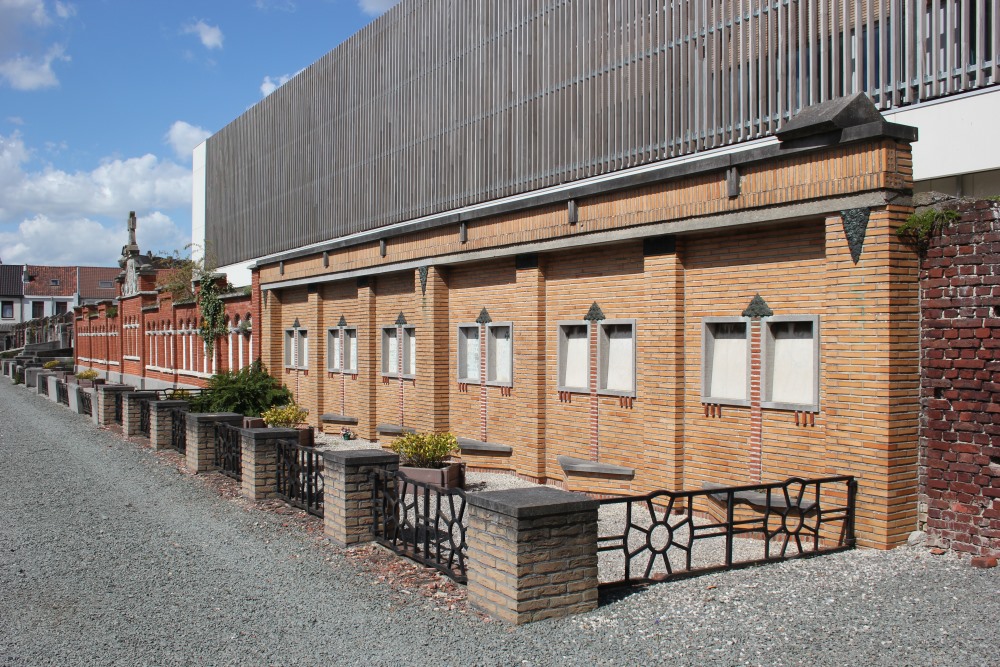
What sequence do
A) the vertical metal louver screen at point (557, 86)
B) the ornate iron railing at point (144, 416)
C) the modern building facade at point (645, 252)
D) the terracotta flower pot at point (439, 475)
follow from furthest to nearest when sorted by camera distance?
1. the ornate iron railing at point (144, 416)
2. the terracotta flower pot at point (439, 475)
3. the vertical metal louver screen at point (557, 86)
4. the modern building facade at point (645, 252)

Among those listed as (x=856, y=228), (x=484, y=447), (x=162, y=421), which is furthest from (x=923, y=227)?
(x=162, y=421)

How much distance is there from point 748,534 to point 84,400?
2345 centimetres

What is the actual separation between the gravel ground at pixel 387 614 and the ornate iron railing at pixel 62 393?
22.7 metres

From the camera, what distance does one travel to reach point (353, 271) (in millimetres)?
18516

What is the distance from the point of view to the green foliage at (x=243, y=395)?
65.7 ft

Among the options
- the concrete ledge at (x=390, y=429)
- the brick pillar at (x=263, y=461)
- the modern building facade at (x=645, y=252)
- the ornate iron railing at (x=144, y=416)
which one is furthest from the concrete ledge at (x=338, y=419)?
the brick pillar at (x=263, y=461)

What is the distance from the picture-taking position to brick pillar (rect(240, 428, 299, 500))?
11266 mm

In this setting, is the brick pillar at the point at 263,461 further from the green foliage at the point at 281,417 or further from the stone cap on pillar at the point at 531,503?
the green foliage at the point at 281,417

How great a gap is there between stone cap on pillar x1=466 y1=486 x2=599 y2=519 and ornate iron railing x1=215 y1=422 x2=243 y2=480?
739cm

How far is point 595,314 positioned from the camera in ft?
38.9

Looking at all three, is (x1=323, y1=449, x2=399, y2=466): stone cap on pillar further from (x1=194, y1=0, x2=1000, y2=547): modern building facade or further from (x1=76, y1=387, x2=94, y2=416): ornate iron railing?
(x1=76, y1=387, x2=94, y2=416): ornate iron railing

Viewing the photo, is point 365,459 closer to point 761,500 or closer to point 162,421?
point 761,500

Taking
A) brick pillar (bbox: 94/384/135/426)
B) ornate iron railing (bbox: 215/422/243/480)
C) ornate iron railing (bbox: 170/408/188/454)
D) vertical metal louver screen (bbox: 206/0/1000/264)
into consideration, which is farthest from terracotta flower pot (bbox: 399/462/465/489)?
brick pillar (bbox: 94/384/135/426)

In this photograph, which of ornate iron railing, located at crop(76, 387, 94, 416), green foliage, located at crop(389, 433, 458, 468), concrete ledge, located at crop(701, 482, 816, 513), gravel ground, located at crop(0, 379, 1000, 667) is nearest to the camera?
gravel ground, located at crop(0, 379, 1000, 667)
